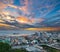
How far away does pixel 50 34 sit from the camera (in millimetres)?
3357

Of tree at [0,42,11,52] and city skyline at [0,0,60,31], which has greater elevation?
city skyline at [0,0,60,31]

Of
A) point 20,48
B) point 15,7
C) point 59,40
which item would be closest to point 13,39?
point 20,48

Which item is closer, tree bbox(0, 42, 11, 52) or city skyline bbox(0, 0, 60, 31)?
tree bbox(0, 42, 11, 52)

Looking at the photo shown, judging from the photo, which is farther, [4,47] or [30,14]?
[30,14]

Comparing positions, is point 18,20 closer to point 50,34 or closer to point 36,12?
point 36,12

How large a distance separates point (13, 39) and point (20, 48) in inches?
7.7

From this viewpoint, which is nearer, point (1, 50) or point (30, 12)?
point (1, 50)

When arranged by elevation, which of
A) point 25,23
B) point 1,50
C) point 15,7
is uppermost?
point 15,7

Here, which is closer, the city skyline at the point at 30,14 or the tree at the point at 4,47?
the tree at the point at 4,47

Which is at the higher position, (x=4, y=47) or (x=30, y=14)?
(x=30, y=14)

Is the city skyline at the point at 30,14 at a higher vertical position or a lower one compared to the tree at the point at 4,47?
higher

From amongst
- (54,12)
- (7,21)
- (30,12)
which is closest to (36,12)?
(30,12)

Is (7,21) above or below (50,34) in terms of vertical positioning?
above

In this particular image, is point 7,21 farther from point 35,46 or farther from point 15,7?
point 35,46
